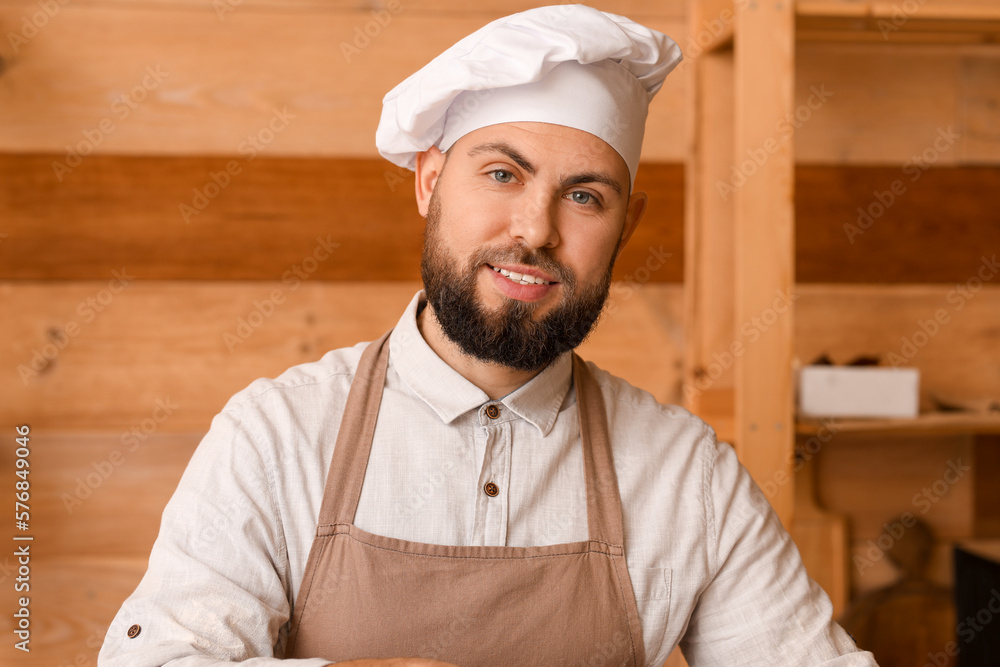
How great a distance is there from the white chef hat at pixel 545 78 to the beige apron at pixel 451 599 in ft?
1.65

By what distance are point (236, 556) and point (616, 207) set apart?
730 millimetres

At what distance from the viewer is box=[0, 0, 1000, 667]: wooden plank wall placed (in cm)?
216

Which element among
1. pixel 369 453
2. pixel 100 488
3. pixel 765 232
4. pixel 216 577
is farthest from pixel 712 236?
pixel 100 488

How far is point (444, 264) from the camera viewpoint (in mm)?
1295

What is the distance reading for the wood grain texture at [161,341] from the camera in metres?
2.16

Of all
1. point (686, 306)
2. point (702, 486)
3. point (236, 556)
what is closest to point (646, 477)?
point (702, 486)

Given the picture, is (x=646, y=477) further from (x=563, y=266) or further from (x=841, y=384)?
A: (x=841, y=384)

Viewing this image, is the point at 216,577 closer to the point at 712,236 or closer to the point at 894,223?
the point at 712,236

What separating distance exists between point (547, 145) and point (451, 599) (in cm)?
65

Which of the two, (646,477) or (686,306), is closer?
(646,477)

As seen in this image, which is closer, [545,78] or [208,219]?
[545,78]

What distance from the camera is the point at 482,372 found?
134cm

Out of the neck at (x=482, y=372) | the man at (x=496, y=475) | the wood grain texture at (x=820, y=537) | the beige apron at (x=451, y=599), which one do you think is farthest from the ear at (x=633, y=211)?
the wood grain texture at (x=820, y=537)

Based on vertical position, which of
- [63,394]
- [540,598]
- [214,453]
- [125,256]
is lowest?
[540,598]
